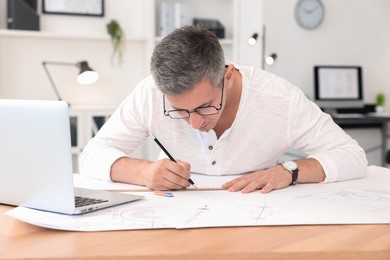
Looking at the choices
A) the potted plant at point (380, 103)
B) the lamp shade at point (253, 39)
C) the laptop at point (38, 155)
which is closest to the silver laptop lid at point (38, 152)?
the laptop at point (38, 155)

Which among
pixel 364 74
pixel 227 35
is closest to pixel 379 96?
pixel 364 74

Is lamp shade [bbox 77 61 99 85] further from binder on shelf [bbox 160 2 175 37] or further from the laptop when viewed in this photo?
the laptop

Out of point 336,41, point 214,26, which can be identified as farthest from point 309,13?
point 214,26

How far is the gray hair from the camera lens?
1307mm

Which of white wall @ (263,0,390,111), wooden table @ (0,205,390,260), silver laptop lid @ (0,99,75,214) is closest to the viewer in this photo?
wooden table @ (0,205,390,260)

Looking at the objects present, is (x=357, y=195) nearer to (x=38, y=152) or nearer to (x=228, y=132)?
(x=228, y=132)

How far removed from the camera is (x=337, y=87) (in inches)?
177

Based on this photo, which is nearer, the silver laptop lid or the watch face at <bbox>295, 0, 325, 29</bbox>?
the silver laptop lid

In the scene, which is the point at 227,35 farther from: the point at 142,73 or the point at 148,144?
the point at 148,144

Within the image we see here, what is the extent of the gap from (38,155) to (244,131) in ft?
2.81

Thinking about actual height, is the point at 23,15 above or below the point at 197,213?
above

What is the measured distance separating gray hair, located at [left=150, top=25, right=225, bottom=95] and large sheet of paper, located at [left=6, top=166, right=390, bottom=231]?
29cm

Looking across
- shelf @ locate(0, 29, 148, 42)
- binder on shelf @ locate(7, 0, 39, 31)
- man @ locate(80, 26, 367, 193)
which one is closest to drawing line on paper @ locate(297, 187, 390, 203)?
man @ locate(80, 26, 367, 193)

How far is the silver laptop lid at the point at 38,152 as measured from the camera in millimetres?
946
